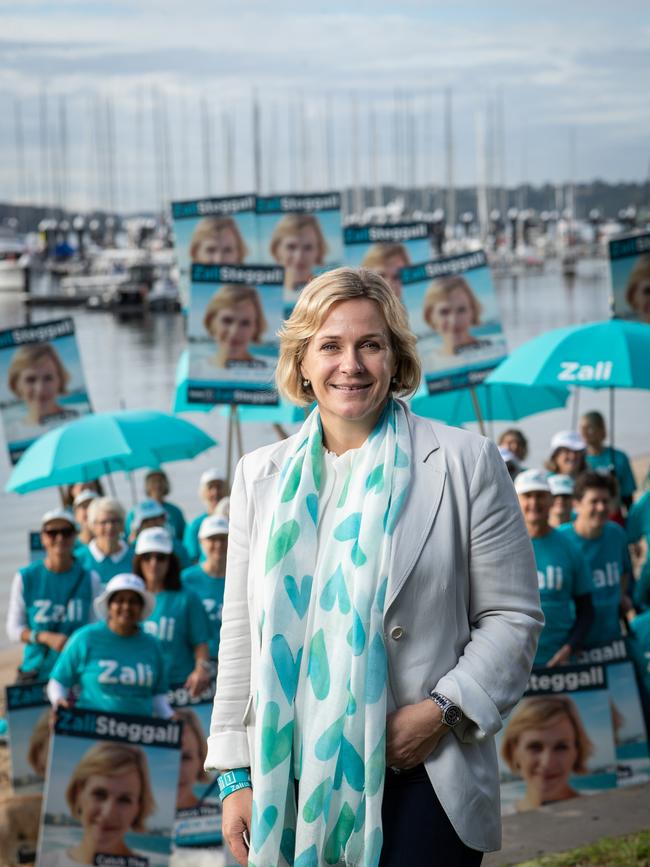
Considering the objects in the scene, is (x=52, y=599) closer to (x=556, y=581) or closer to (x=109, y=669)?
(x=109, y=669)

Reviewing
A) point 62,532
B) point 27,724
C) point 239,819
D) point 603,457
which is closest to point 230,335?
point 62,532

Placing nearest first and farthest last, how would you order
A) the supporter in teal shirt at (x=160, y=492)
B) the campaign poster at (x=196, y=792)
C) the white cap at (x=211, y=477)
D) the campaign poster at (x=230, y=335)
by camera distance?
the campaign poster at (x=196, y=792)
the white cap at (x=211, y=477)
the campaign poster at (x=230, y=335)
the supporter in teal shirt at (x=160, y=492)

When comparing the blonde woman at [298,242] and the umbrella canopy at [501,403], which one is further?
the blonde woman at [298,242]

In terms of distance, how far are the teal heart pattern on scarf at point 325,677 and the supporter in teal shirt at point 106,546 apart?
5.29m

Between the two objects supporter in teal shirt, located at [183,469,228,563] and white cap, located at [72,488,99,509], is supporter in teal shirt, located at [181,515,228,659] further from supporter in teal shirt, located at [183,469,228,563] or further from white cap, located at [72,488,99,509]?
white cap, located at [72,488,99,509]

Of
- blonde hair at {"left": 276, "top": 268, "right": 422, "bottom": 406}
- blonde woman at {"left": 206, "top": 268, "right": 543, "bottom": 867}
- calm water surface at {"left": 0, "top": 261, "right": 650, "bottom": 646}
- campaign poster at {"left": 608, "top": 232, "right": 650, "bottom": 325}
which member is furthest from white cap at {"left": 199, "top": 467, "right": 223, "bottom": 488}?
blonde woman at {"left": 206, "top": 268, "right": 543, "bottom": 867}

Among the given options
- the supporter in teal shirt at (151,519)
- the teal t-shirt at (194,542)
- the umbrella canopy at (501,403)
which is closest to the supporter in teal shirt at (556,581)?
the supporter in teal shirt at (151,519)

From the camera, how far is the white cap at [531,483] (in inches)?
262

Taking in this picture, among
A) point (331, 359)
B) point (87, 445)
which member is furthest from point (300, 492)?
point (87, 445)

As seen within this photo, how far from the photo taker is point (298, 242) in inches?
465

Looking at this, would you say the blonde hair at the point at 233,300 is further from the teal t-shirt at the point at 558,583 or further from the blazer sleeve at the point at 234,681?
the blazer sleeve at the point at 234,681

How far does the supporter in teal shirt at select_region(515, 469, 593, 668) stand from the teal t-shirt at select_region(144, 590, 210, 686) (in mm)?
1704

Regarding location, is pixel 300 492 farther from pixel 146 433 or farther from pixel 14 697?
pixel 146 433

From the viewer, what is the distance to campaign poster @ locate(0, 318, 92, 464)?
10734mm
